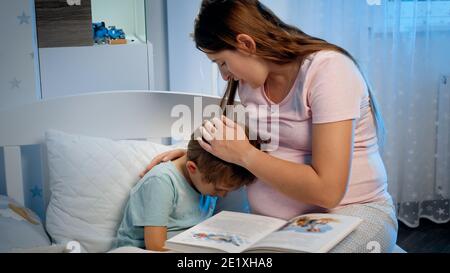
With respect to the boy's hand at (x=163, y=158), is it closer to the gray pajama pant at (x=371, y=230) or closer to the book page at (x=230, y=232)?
the book page at (x=230, y=232)

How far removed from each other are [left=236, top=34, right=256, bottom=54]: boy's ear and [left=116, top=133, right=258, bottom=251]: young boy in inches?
6.7

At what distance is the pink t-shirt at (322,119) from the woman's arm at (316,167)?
3 centimetres

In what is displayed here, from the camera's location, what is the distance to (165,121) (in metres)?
1.33

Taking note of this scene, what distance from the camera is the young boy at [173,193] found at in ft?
3.39

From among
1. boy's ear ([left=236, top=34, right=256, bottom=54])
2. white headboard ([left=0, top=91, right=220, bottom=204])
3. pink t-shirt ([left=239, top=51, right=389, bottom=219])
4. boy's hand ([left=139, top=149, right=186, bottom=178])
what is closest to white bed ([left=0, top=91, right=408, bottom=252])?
white headboard ([left=0, top=91, right=220, bottom=204])

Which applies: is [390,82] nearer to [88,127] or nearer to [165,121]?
[165,121]

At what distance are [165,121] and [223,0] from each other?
0.43 meters

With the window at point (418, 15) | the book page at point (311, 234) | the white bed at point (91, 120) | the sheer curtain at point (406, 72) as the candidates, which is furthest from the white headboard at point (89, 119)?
the window at point (418, 15)

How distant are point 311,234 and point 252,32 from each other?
13.2 inches

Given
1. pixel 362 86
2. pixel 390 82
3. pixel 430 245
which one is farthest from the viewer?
pixel 390 82

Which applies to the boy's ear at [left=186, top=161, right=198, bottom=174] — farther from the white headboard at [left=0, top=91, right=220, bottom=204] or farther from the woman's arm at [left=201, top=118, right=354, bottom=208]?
the white headboard at [left=0, top=91, right=220, bottom=204]

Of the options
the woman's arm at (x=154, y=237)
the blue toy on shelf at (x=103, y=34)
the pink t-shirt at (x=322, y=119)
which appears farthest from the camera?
the blue toy on shelf at (x=103, y=34)
